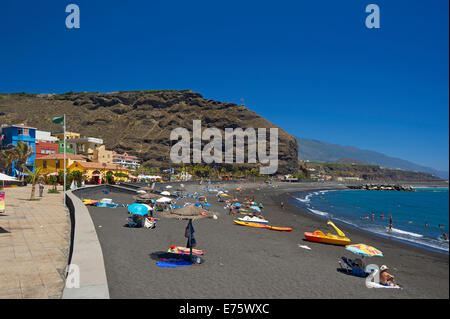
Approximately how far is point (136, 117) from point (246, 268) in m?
150

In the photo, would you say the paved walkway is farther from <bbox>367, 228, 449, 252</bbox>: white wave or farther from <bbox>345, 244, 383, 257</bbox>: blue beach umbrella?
<bbox>367, 228, 449, 252</bbox>: white wave

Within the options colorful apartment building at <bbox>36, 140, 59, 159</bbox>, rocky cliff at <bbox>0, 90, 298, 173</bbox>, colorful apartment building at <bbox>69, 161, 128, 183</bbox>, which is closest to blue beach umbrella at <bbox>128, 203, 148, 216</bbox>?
colorful apartment building at <bbox>69, 161, 128, 183</bbox>

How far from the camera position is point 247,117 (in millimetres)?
156750

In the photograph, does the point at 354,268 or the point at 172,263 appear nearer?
the point at 172,263

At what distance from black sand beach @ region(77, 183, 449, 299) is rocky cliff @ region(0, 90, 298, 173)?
362 ft

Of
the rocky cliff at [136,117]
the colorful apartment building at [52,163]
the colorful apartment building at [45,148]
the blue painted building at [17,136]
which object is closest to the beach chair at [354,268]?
the colorful apartment building at [52,163]

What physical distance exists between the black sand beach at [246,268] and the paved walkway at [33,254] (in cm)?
137

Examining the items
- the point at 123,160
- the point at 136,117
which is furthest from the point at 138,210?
the point at 136,117

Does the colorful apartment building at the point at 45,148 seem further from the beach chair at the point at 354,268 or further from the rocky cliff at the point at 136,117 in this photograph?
the rocky cliff at the point at 136,117

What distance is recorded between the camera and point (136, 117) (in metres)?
151

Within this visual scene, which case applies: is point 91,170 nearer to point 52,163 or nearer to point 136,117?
point 52,163

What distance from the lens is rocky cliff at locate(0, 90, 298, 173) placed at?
435 feet
